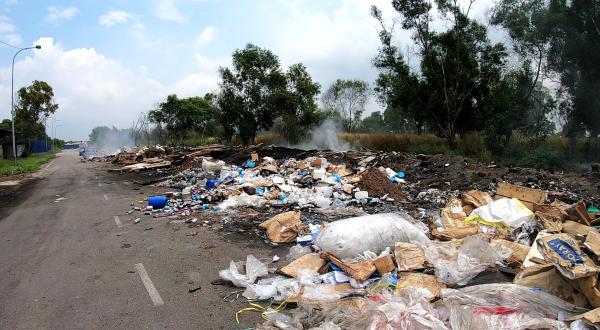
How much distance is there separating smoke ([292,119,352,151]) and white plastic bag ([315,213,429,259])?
24.0 m

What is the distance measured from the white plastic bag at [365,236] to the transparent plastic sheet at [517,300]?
145cm

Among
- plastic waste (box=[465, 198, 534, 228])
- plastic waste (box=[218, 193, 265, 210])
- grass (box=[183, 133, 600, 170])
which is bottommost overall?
plastic waste (box=[218, 193, 265, 210])

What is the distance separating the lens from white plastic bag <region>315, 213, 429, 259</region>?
4.92 m

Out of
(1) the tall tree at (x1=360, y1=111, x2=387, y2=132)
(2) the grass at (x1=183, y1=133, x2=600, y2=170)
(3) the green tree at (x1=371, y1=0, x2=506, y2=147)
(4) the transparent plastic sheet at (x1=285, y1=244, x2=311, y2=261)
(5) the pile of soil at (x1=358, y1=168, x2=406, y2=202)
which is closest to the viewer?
(4) the transparent plastic sheet at (x1=285, y1=244, x2=311, y2=261)

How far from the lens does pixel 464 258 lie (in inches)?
169

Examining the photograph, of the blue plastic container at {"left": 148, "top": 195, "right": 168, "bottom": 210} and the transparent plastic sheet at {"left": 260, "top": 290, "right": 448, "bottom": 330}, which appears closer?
the transparent plastic sheet at {"left": 260, "top": 290, "right": 448, "bottom": 330}

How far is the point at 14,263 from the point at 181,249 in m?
2.23

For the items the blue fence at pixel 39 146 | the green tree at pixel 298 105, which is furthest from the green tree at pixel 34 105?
the green tree at pixel 298 105

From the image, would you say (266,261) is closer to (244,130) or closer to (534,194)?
(534,194)

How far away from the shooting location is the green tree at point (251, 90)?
31.9 metres

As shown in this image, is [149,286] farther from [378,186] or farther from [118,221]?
[378,186]

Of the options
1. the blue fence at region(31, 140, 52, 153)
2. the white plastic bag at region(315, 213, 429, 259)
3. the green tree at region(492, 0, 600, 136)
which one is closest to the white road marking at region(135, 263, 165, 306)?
the white plastic bag at region(315, 213, 429, 259)

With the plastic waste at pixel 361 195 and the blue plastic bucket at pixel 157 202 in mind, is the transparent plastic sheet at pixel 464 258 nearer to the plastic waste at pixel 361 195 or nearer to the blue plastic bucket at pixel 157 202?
the plastic waste at pixel 361 195

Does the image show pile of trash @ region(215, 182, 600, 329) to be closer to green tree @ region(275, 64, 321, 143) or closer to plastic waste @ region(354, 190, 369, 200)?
plastic waste @ region(354, 190, 369, 200)
